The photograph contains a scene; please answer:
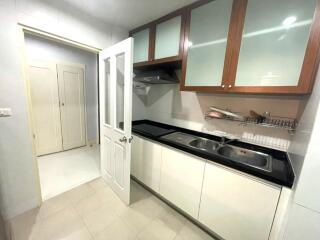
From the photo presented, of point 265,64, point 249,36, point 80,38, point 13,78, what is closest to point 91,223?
point 13,78

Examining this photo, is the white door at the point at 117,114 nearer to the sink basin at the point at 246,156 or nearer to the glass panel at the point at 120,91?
the glass panel at the point at 120,91

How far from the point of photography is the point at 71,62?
9.52 feet

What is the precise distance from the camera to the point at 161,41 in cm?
176

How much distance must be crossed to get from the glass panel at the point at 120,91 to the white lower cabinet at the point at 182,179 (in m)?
0.63

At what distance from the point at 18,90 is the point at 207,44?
189 cm

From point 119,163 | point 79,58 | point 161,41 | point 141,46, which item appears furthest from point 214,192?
point 79,58

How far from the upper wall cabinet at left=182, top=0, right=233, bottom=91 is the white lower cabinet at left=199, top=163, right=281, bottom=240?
0.82 metres

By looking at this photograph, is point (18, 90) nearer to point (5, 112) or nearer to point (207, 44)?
point (5, 112)

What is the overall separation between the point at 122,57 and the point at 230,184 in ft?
5.33

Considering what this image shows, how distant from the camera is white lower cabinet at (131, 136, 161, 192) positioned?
171 centimetres

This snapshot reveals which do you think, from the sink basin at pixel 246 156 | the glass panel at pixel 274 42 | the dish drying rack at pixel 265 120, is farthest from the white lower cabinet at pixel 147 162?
the glass panel at pixel 274 42

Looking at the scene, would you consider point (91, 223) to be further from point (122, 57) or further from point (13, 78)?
point (122, 57)

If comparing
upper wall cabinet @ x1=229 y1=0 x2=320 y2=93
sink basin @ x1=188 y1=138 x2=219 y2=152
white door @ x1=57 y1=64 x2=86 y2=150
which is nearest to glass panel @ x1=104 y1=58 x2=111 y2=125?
sink basin @ x1=188 y1=138 x2=219 y2=152

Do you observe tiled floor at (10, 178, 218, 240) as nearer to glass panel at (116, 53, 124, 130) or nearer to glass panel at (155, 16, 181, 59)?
glass panel at (116, 53, 124, 130)
